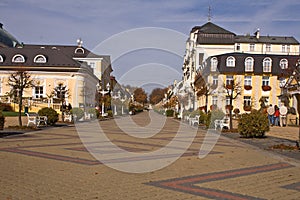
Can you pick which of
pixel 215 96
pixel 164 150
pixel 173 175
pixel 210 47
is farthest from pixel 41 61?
pixel 173 175

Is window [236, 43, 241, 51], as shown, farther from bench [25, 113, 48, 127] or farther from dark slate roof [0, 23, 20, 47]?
Result: bench [25, 113, 48, 127]

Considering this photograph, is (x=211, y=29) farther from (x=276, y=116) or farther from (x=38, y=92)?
(x=276, y=116)

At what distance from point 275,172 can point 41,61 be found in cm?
4955

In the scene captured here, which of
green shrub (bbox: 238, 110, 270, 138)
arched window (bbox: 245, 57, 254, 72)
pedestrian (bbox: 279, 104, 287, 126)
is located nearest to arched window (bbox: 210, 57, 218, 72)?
arched window (bbox: 245, 57, 254, 72)

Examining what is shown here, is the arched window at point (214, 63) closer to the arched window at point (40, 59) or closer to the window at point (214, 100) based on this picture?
the window at point (214, 100)

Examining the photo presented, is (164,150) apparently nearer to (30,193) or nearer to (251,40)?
(30,193)

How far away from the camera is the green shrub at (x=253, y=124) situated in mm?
17725

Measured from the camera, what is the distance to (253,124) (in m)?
17.9

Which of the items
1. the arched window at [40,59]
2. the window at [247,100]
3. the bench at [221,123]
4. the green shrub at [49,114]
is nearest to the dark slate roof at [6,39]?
the arched window at [40,59]

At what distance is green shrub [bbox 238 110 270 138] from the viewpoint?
17.7 meters

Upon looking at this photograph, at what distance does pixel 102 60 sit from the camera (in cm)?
7225

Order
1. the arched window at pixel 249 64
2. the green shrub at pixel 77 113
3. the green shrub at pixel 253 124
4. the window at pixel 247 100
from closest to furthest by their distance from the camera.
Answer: the green shrub at pixel 253 124 < the green shrub at pixel 77 113 < the window at pixel 247 100 < the arched window at pixel 249 64

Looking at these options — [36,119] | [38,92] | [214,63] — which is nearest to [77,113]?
[36,119]

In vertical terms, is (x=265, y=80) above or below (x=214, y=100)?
above
